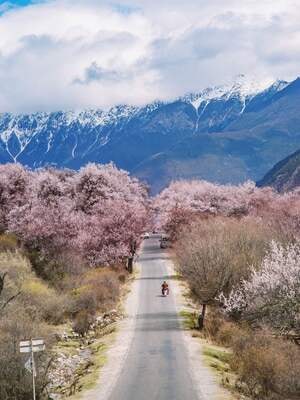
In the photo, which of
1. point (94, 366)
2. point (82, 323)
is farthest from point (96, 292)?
point (94, 366)

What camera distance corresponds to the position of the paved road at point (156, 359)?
30281mm

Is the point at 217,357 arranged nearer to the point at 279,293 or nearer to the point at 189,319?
the point at 279,293

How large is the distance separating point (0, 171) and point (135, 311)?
37.9 m

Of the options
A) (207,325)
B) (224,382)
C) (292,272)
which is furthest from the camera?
(207,325)

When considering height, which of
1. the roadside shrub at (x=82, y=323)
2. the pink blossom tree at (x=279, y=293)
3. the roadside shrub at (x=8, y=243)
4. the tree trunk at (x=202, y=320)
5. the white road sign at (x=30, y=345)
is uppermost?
the roadside shrub at (x=8, y=243)

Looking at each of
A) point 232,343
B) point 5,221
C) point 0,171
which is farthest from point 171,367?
point 0,171

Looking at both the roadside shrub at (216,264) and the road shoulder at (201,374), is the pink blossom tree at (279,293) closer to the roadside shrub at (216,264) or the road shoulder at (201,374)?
the road shoulder at (201,374)

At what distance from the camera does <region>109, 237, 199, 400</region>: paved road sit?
30.3 m

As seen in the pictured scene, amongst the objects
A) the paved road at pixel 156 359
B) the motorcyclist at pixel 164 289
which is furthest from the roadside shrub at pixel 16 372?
the motorcyclist at pixel 164 289

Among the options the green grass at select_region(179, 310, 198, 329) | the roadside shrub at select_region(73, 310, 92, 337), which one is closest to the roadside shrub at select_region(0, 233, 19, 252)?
the roadside shrub at select_region(73, 310, 92, 337)

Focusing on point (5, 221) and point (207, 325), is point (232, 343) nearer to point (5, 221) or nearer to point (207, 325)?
point (207, 325)

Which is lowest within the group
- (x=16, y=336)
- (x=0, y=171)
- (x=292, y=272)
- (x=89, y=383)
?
(x=89, y=383)

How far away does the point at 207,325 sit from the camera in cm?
4656

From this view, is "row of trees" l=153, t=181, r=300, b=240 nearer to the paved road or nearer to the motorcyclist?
the motorcyclist
